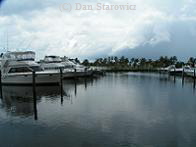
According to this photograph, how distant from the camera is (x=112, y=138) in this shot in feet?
36.7

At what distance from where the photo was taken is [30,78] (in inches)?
1315

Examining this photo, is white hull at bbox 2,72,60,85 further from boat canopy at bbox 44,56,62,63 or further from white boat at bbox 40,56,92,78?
boat canopy at bbox 44,56,62,63

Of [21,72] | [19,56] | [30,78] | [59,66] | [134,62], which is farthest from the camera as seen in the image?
[134,62]

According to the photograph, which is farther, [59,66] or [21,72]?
[59,66]

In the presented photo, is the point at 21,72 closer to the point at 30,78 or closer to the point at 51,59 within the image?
the point at 30,78

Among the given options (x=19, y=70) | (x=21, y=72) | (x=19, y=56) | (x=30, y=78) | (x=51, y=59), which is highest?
(x=19, y=56)

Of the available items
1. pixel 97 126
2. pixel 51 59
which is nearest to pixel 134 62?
pixel 51 59

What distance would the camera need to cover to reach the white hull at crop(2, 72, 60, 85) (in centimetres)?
3344

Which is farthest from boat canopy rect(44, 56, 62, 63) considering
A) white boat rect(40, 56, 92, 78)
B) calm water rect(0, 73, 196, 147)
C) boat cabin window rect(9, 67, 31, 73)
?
calm water rect(0, 73, 196, 147)

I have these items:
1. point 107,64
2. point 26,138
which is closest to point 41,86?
point 26,138

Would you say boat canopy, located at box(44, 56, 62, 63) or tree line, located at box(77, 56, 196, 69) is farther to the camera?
tree line, located at box(77, 56, 196, 69)

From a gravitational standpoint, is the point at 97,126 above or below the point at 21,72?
below

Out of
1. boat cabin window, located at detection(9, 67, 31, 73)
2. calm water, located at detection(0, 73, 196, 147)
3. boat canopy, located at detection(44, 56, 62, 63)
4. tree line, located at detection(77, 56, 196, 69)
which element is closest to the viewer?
calm water, located at detection(0, 73, 196, 147)

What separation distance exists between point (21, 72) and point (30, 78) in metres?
2.15
